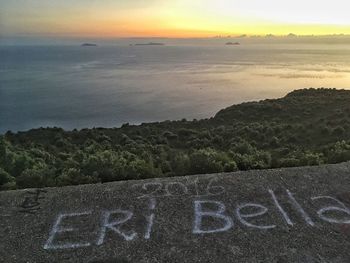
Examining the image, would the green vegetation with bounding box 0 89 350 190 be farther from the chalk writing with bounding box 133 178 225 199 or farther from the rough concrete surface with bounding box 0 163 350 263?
the rough concrete surface with bounding box 0 163 350 263

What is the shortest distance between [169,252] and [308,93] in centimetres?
4922

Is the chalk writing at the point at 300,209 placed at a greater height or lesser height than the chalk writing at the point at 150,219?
greater

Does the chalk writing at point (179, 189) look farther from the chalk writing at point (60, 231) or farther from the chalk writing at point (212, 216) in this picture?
the chalk writing at point (60, 231)

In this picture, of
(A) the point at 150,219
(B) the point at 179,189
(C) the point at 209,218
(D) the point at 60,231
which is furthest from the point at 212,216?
(D) the point at 60,231

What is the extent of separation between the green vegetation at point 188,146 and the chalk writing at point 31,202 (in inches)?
46.3

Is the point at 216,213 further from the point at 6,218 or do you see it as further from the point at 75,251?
the point at 6,218

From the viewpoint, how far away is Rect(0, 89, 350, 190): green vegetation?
27.3 feet

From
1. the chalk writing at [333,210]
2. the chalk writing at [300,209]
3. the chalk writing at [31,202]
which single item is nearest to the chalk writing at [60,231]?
the chalk writing at [31,202]

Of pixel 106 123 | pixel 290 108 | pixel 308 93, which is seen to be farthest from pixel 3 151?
pixel 308 93

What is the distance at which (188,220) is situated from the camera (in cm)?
550

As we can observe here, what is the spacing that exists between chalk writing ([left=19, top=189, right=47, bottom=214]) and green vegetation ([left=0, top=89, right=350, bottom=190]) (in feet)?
3.86

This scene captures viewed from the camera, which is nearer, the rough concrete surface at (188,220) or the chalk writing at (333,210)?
the rough concrete surface at (188,220)

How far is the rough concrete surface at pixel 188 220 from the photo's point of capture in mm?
4797

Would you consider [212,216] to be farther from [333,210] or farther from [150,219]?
[333,210]
